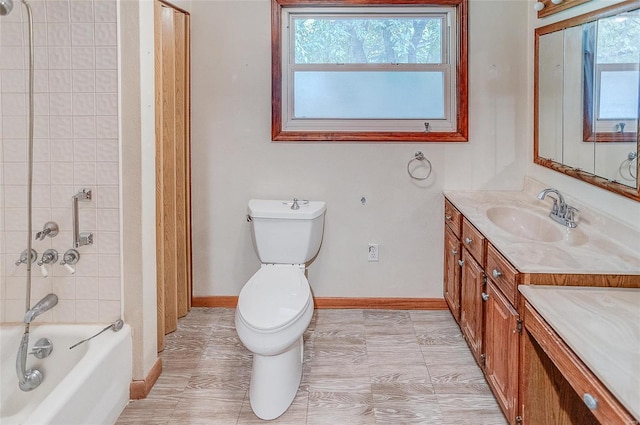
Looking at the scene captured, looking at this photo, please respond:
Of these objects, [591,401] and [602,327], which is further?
[602,327]

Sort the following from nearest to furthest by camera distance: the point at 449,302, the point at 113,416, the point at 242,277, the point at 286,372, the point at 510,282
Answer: the point at 510,282 → the point at 113,416 → the point at 286,372 → the point at 449,302 → the point at 242,277

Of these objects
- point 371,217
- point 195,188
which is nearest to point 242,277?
point 195,188

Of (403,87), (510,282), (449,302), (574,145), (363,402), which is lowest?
(363,402)

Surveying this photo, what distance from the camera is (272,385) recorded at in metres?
2.64

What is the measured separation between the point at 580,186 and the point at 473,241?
0.57 meters

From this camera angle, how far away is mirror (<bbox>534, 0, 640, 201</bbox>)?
237 cm

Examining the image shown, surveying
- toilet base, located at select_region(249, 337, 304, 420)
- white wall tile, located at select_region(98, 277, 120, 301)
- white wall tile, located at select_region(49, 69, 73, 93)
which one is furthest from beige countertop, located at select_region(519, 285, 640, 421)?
white wall tile, located at select_region(49, 69, 73, 93)

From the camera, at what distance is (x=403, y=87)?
3.73 metres

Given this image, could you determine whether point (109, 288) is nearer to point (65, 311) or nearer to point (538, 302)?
point (65, 311)

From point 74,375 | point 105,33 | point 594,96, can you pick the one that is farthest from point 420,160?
point 74,375

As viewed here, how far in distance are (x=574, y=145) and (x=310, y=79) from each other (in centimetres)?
165

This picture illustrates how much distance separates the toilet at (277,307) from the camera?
2562 millimetres

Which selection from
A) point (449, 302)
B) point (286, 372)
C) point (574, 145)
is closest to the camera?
point (286, 372)

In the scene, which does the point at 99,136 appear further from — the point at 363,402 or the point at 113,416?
the point at 363,402
